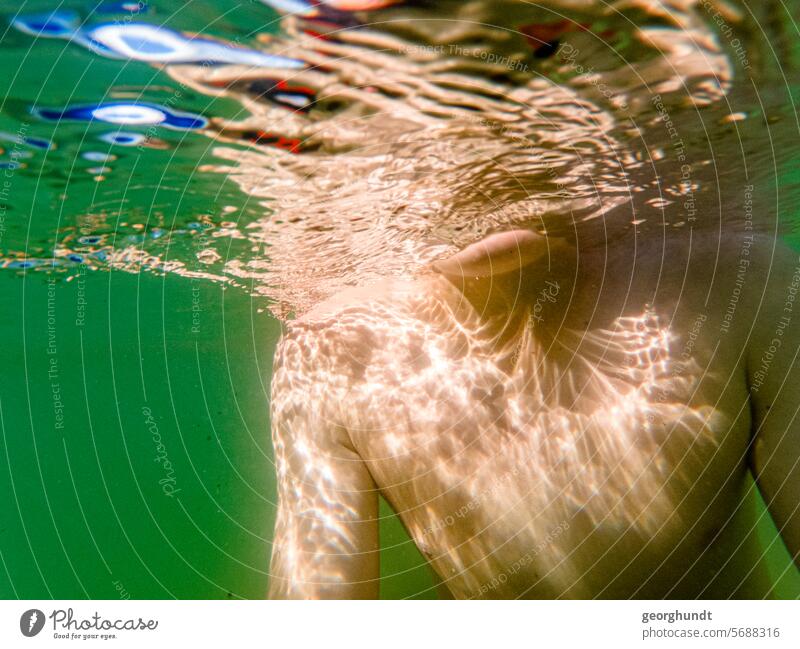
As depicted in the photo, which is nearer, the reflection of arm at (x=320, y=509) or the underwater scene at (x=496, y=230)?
the underwater scene at (x=496, y=230)

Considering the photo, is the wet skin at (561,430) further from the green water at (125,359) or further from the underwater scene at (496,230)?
the green water at (125,359)

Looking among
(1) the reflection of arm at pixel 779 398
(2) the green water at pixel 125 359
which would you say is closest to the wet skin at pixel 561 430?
(1) the reflection of arm at pixel 779 398

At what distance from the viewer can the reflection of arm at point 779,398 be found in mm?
1629

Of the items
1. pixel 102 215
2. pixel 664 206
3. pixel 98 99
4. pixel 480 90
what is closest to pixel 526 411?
pixel 480 90

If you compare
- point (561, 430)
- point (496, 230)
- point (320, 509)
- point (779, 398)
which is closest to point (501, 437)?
point (561, 430)

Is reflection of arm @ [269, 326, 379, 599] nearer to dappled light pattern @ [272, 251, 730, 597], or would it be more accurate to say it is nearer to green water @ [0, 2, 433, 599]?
dappled light pattern @ [272, 251, 730, 597]

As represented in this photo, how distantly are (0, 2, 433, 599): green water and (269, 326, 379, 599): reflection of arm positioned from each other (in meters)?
0.56

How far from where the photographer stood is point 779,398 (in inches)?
64.2

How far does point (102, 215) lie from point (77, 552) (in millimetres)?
37946

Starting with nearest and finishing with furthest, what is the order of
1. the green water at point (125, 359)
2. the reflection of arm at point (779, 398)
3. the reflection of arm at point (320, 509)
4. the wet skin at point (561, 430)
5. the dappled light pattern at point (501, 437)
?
the reflection of arm at point (779, 398)
the wet skin at point (561, 430)
the dappled light pattern at point (501, 437)
the reflection of arm at point (320, 509)
the green water at point (125, 359)

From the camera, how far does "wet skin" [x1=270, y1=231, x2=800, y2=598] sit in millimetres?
1743

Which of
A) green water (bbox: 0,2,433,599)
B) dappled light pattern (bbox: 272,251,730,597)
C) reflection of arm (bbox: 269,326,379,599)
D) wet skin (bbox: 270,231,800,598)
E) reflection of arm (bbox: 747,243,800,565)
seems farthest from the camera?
green water (bbox: 0,2,433,599)

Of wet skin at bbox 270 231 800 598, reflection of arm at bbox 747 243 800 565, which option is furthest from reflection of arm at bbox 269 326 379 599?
reflection of arm at bbox 747 243 800 565

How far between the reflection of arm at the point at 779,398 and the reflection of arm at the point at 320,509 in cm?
148
